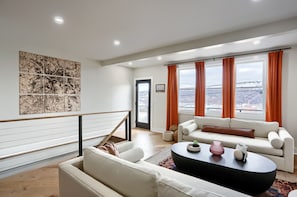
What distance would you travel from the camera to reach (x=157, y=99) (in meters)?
6.16

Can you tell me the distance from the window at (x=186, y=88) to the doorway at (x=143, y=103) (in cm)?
132

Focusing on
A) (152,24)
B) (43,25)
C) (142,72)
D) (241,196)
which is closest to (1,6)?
(43,25)

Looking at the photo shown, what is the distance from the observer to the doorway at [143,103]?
6465 millimetres

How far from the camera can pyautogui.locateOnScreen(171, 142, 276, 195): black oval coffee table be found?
2076 millimetres

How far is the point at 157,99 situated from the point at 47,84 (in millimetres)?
3570

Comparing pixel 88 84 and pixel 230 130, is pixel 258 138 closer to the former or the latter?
pixel 230 130

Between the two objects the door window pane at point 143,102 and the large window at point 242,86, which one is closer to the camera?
the large window at point 242,86

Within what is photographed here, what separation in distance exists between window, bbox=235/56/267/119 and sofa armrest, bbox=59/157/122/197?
171 inches

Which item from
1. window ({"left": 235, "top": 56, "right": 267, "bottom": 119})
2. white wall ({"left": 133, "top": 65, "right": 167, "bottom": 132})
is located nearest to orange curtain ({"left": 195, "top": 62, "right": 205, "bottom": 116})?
window ({"left": 235, "top": 56, "right": 267, "bottom": 119})

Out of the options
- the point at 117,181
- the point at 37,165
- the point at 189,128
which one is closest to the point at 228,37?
A: the point at 189,128

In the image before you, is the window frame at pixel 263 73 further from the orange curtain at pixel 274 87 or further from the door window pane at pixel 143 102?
the door window pane at pixel 143 102

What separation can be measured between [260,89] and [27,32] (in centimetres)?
547

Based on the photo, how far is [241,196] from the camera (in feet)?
5.06

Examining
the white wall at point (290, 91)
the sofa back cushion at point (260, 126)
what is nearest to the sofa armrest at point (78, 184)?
the sofa back cushion at point (260, 126)
